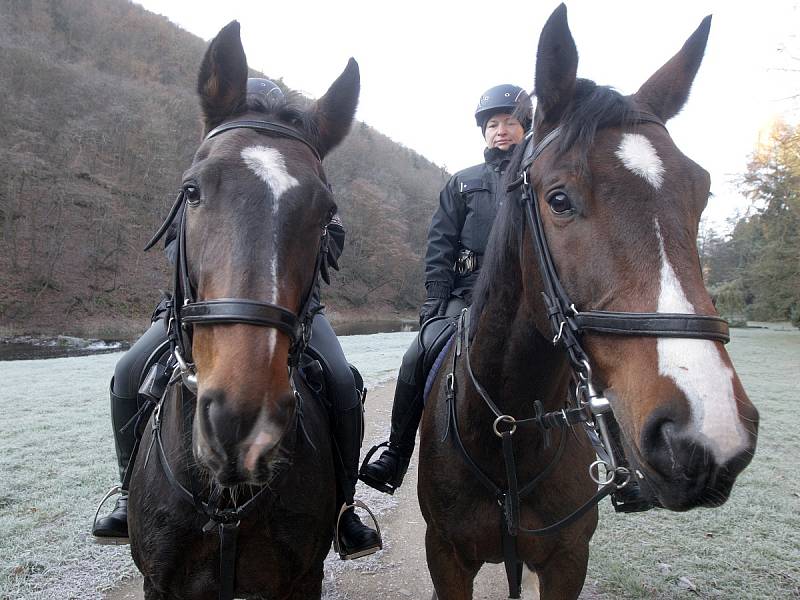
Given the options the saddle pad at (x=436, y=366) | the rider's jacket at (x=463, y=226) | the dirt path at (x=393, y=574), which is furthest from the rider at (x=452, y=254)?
the dirt path at (x=393, y=574)

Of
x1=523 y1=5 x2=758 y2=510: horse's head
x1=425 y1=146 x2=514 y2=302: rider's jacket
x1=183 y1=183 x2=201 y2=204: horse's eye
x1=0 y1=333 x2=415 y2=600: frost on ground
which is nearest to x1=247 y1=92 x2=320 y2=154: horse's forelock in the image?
x1=183 y1=183 x2=201 y2=204: horse's eye

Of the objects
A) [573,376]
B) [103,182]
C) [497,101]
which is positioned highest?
[103,182]

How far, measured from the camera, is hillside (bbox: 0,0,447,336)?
1356 inches

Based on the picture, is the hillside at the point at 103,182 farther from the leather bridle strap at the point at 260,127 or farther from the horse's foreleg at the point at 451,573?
the horse's foreleg at the point at 451,573

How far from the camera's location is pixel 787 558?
15.6 ft

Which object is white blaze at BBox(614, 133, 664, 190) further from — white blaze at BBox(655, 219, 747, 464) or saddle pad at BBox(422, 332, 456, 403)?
saddle pad at BBox(422, 332, 456, 403)

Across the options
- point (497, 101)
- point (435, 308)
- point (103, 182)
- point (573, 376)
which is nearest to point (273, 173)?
point (573, 376)

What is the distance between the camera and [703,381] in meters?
1.41

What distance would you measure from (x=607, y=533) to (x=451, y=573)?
3130 mm

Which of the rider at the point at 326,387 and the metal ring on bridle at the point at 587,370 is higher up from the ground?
the metal ring on bridle at the point at 587,370

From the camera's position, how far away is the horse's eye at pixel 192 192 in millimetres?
2115

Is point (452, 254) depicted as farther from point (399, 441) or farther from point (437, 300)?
point (399, 441)

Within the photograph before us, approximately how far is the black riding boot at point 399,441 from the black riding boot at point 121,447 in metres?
1.73

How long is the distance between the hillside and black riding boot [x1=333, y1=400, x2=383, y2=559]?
30.6m
